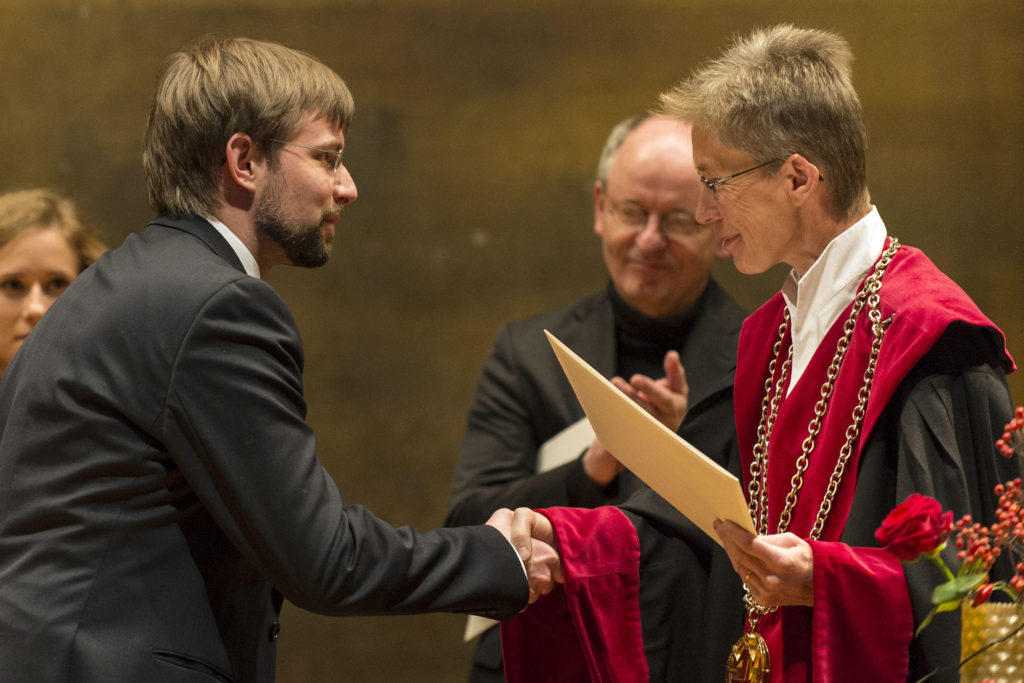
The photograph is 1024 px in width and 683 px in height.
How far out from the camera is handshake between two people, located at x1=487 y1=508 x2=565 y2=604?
7.90 ft

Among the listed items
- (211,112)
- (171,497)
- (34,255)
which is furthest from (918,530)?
(34,255)

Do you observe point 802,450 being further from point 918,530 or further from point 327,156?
point 327,156

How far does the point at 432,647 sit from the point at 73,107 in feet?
8.53

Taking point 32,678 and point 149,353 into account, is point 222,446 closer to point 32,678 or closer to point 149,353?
point 149,353

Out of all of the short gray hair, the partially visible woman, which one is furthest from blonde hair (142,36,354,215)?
the short gray hair

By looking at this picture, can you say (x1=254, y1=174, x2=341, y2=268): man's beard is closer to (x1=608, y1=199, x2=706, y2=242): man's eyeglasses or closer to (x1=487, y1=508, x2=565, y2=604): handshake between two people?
(x1=487, y1=508, x2=565, y2=604): handshake between two people

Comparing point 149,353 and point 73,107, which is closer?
point 149,353

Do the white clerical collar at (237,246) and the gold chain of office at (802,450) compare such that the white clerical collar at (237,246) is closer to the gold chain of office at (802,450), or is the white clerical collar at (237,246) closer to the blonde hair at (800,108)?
the blonde hair at (800,108)

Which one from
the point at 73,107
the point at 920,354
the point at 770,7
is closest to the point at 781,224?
the point at 920,354

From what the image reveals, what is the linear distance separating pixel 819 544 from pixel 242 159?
129 centimetres

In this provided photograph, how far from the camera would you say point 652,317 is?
3.48 m

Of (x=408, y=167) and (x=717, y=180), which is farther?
(x=408, y=167)

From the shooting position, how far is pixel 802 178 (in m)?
2.24

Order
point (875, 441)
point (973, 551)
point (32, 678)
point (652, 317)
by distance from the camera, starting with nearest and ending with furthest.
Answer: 1. point (973, 551)
2. point (32, 678)
3. point (875, 441)
4. point (652, 317)
